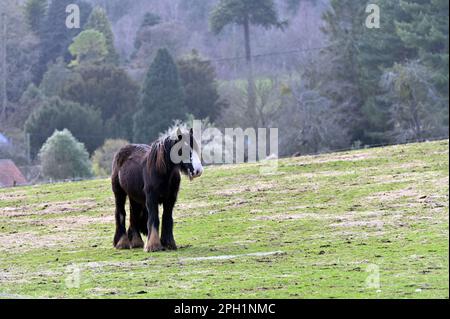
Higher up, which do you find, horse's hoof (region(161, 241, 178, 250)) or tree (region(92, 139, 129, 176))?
horse's hoof (region(161, 241, 178, 250))

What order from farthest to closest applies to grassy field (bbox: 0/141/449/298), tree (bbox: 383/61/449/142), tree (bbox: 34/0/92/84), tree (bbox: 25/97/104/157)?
tree (bbox: 34/0/92/84)
tree (bbox: 25/97/104/157)
tree (bbox: 383/61/449/142)
grassy field (bbox: 0/141/449/298)

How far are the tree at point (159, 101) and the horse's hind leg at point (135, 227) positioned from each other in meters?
50.3

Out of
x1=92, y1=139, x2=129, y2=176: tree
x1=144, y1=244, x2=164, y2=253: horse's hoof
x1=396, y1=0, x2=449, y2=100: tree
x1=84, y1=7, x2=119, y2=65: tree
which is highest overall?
x1=84, y1=7, x2=119, y2=65: tree

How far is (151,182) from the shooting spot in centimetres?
1948

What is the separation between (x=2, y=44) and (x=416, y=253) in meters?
76.0

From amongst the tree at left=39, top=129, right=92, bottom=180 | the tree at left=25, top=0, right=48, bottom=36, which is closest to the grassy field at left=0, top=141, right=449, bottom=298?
the tree at left=39, top=129, right=92, bottom=180

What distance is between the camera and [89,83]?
80.9 meters

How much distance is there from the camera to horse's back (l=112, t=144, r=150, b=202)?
20172 mm

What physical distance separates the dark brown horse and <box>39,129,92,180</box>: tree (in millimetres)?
35999

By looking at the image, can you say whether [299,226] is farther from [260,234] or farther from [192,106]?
[192,106]

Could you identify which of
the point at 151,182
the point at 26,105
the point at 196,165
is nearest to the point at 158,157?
the point at 151,182

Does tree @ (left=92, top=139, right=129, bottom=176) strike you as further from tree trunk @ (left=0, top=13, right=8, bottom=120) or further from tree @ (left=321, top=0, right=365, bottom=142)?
tree trunk @ (left=0, top=13, right=8, bottom=120)

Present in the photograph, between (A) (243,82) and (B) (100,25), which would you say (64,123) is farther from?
(B) (100,25)

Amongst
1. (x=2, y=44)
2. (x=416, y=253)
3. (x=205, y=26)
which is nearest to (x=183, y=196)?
(x=416, y=253)
